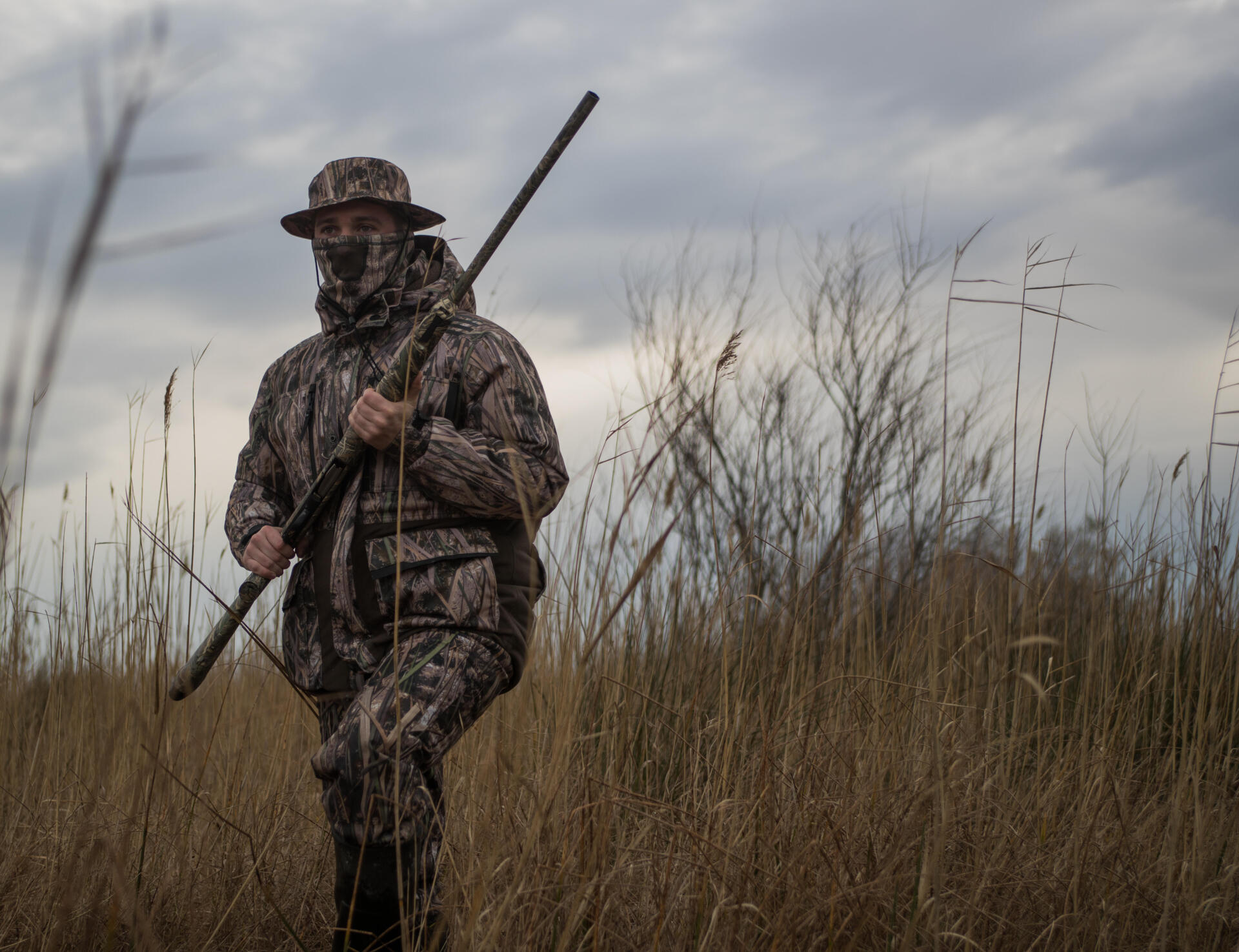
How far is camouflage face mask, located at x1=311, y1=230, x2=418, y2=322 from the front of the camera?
2.51 metres

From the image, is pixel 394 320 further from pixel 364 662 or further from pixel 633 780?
pixel 633 780

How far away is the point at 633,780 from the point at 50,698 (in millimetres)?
2217

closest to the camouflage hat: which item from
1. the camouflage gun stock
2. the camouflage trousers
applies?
the camouflage gun stock

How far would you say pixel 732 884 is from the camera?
209 centimetres

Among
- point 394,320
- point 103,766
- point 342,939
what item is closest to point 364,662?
point 342,939

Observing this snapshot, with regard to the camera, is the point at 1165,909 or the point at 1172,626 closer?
the point at 1165,909

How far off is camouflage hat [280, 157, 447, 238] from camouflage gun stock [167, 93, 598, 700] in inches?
15.6

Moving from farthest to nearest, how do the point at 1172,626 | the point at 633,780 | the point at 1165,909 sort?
the point at 1172,626, the point at 633,780, the point at 1165,909

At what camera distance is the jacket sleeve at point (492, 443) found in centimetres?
223

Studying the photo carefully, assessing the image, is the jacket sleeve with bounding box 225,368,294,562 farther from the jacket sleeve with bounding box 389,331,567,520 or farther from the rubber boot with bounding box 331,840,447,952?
the rubber boot with bounding box 331,840,447,952

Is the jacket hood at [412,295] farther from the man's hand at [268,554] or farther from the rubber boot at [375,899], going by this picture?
the rubber boot at [375,899]

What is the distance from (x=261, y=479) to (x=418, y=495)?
62 cm

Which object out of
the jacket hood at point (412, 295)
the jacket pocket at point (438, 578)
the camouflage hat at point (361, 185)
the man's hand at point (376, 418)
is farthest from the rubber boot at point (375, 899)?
the camouflage hat at point (361, 185)

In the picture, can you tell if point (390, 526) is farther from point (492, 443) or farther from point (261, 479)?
point (261, 479)
